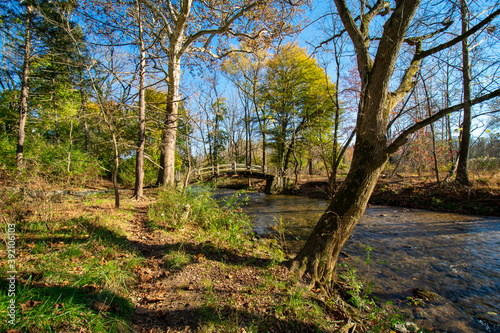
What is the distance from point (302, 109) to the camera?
59.3ft

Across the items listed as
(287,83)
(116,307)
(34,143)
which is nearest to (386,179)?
(287,83)

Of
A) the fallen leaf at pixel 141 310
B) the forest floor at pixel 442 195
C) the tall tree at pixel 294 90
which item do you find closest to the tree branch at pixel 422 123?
the fallen leaf at pixel 141 310

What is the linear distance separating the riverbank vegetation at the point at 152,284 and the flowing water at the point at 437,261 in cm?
87

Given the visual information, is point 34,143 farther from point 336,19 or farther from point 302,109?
point 302,109

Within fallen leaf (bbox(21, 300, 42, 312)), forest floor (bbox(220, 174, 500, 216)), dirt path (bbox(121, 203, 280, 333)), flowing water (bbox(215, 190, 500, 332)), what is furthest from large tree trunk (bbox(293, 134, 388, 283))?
forest floor (bbox(220, 174, 500, 216))

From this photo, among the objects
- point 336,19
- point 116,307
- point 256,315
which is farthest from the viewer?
point 336,19

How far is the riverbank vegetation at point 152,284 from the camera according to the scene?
1.82 metres

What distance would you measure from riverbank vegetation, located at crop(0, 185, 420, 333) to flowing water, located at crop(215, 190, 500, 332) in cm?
87

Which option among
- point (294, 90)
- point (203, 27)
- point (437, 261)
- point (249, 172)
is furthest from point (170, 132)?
point (294, 90)

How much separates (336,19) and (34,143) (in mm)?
15830

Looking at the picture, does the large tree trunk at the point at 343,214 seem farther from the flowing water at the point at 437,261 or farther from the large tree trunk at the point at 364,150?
the flowing water at the point at 437,261

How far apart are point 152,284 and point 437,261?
219 inches

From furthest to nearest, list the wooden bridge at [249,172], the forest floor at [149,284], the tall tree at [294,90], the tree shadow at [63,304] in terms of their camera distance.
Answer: the tall tree at [294,90]
the wooden bridge at [249,172]
the forest floor at [149,284]
the tree shadow at [63,304]

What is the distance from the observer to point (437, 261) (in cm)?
438
